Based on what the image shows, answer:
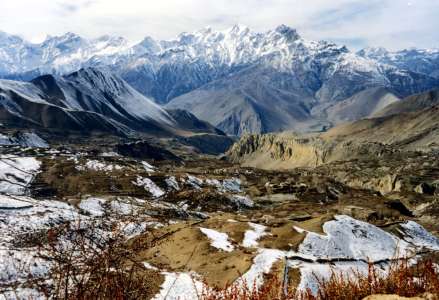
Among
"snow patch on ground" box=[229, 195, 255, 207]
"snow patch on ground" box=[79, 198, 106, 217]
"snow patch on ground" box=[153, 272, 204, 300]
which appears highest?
"snow patch on ground" box=[153, 272, 204, 300]

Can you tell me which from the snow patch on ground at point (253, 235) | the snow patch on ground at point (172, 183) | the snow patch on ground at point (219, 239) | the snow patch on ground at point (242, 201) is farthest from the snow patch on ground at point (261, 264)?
the snow patch on ground at point (172, 183)

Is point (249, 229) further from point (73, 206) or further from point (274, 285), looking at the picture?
point (274, 285)

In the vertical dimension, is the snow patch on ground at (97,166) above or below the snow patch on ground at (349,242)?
below

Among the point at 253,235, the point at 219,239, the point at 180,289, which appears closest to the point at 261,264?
the point at 180,289

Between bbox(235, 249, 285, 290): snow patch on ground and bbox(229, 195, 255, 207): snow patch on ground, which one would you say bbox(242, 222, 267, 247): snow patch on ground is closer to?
bbox(235, 249, 285, 290): snow patch on ground

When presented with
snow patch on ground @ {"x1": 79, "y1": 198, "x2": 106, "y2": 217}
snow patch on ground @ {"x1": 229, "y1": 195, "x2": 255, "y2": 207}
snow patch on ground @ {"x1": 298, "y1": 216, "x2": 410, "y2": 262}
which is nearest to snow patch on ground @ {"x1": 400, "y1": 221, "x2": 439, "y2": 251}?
snow patch on ground @ {"x1": 298, "y1": 216, "x2": 410, "y2": 262}

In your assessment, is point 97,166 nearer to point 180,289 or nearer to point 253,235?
point 253,235

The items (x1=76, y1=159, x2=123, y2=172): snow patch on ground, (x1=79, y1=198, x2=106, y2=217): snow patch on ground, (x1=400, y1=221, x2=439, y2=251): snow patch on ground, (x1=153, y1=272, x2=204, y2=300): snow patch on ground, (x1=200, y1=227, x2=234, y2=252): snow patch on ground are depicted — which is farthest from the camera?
(x1=76, y1=159, x2=123, y2=172): snow patch on ground

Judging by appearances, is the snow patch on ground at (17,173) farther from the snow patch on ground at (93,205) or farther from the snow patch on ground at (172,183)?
the snow patch on ground at (172,183)
